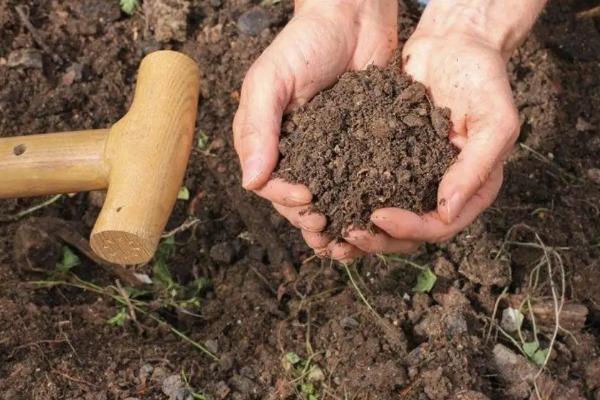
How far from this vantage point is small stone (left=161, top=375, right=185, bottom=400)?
2.32m

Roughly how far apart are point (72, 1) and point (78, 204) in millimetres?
1031

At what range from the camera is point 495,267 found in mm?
2561

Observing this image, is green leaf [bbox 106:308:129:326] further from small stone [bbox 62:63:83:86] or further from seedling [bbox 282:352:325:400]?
small stone [bbox 62:63:83:86]

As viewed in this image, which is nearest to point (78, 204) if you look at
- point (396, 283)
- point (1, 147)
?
point (1, 147)

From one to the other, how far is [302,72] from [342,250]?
576 mm

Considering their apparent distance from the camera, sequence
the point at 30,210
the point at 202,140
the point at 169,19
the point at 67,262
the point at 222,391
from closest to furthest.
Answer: the point at 222,391
the point at 67,262
the point at 30,210
the point at 202,140
the point at 169,19

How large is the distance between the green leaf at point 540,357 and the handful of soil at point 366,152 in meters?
0.71

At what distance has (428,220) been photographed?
6.86 ft

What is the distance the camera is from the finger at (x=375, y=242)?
2105mm

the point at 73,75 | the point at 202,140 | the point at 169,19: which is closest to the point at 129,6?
the point at 169,19

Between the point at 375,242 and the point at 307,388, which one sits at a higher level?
the point at 375,242

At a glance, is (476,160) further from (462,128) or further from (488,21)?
(488,21)

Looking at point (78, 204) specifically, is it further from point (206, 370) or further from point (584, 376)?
point (584, 376)

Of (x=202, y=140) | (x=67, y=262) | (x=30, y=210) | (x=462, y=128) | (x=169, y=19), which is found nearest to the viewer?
(x=462, y=128)
